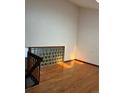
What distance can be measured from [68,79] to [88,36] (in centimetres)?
235

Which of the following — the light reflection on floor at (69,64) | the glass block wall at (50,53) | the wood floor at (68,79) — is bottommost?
the wood floor at (68,79)

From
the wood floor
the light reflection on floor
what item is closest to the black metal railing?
the wood floor

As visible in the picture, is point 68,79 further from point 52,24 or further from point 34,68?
point 52,24

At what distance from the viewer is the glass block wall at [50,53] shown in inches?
216

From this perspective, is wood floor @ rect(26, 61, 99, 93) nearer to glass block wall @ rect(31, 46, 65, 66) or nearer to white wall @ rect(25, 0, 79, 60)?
glass block wall @ rect(31, 46, 65, 66)

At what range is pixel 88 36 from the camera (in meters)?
6.30

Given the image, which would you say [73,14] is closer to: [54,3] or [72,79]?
[54,3]

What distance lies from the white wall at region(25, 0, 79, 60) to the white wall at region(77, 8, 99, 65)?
261mm

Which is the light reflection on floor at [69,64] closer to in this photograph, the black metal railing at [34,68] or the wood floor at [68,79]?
the wood floor at [68,79]

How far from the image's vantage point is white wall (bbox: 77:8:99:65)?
5988 millimetres

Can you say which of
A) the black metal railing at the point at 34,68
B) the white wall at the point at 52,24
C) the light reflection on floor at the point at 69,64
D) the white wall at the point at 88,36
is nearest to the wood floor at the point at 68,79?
the light reflection on floor at the point at 69,64

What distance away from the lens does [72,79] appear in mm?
4598

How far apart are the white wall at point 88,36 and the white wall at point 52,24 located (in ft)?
0.86
